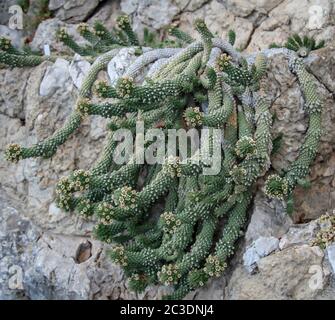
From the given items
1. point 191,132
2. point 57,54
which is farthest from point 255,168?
point 57,54

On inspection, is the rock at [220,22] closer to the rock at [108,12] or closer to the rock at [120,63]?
the rock at [108,12]

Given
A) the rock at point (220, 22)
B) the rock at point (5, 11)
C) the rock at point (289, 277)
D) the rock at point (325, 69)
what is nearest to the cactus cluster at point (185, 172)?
the rock at point (325, 69)

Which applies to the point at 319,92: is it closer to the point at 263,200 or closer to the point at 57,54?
the point at 263,200

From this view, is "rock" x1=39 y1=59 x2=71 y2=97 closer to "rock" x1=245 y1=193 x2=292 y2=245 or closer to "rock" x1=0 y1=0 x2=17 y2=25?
"rock" x1=0 y1=0 x2=17 y2=25

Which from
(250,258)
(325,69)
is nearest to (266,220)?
(250,258)

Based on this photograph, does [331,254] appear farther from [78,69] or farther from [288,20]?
[78,69]

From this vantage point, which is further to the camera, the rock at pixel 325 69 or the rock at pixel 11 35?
the rock at pixel 11 35
